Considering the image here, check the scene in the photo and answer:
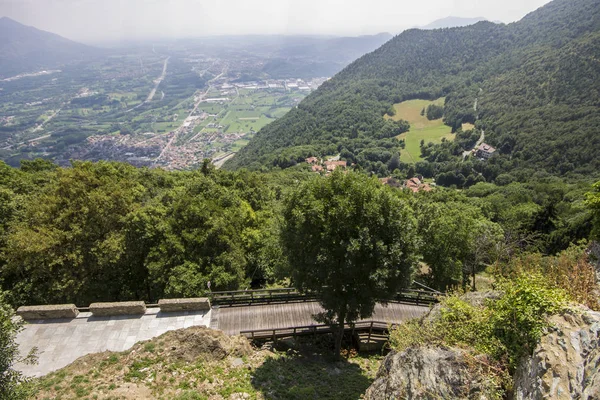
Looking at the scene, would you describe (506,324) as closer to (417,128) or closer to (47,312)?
(47,312)

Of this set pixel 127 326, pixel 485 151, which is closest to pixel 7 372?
pixel 127 326

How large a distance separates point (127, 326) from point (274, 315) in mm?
6540

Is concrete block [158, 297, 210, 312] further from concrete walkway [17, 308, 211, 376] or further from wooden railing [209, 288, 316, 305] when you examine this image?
wooden railing [209, 288, 316, 305]

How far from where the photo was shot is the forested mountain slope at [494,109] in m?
99.2

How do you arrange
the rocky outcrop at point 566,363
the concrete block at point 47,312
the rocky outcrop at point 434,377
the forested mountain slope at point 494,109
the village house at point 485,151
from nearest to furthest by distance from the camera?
1. the rocky outcrop at point 566,363
2. the rocky outcrop at point 434,377
3. the concrete block at point 47,312
4. the forested mountain slope at point 494,109
5. the village house at point 485,151

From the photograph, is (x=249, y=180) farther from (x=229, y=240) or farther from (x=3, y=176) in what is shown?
(x=3, y=176)

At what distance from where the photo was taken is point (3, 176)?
25953 millimetres

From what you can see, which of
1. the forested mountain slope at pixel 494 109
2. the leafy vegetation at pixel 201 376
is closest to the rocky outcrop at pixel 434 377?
the leafy vegetation at pixel 201 376

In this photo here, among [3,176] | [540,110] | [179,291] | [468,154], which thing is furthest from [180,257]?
[540,110]

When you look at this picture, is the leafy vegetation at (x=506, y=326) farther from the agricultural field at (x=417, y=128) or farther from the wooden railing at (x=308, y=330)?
the agricultural field at (x=417, y=128)

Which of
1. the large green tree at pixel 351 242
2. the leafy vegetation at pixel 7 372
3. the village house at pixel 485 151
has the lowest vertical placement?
the village house at pixel 485 151

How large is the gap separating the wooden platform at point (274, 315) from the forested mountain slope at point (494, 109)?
90.5 metres

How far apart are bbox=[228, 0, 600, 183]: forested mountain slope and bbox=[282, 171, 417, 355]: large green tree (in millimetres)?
94478

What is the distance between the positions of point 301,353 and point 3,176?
2942 centimetres
